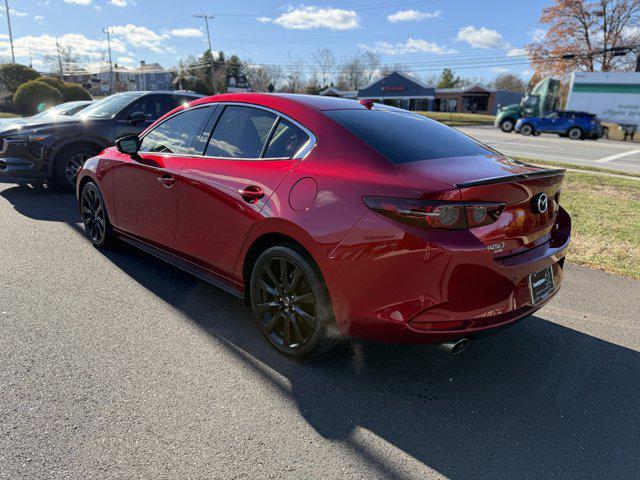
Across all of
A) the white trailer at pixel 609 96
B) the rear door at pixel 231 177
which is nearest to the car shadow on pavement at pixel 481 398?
the rear door at pixel 231 177

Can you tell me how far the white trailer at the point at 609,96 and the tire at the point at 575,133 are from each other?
7325 millimetres

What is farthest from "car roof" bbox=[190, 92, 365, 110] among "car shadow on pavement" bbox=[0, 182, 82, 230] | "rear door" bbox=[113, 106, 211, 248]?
"car shadow on pavement" bbox=[0, 182, 82, 230]

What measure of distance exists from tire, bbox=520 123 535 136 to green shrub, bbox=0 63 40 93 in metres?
33.9

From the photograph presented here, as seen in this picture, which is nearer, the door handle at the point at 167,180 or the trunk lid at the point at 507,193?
the trunk lid at the point at 507,193

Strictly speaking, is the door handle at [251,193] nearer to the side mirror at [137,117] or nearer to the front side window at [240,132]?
the front side window at [240,132]

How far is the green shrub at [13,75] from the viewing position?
32469 mm

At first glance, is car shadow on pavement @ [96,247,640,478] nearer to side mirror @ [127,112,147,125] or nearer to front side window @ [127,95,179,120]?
side mirror @ [127,112,147,125]

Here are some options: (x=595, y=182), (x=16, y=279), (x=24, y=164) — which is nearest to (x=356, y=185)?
(x=16, y=279)

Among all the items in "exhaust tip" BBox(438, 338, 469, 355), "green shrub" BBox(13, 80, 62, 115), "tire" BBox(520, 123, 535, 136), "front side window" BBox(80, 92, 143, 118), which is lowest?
"exhaust tip" BBox(438, 338, 469, 355)

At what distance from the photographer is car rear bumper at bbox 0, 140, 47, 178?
287 inches

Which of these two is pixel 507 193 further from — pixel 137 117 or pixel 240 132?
pixel 137 117

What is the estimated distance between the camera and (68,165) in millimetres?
7711

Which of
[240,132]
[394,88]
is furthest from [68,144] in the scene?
[394,88]

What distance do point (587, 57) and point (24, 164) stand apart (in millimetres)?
56475
